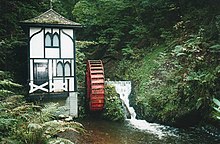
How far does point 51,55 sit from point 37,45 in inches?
29.5

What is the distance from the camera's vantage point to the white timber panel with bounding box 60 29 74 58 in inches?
532

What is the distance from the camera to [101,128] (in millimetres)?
11344

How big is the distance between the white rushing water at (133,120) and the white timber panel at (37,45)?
379 centimetres

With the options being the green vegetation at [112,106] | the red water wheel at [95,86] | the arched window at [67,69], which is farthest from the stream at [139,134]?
the arched window at [67,69]

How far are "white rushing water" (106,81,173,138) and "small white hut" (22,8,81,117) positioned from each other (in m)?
2.45

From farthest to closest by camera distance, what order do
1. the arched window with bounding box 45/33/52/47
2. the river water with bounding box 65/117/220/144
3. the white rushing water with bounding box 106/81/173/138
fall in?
1. the arched window with bounding box 45/33/52/47
2. the white rushing water with bounding box 106/81/173/138
3. the river water with bounding box 65/117/220/144

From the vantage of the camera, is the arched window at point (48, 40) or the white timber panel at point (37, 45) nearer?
the white timber panel at point (37, 45)

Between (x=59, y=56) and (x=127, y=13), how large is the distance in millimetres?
8827

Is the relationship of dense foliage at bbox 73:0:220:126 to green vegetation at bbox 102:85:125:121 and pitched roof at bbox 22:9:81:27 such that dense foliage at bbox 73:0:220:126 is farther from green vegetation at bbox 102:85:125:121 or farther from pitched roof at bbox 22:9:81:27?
pitched roof at bbox 22:9:81:27

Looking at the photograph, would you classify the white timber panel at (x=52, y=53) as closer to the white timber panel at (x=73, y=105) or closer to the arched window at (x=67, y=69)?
the arched window at (x=67, y=69)

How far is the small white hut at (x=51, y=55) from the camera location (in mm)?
12977

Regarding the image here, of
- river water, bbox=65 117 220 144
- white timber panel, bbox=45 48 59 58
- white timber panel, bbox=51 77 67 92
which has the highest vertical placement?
white timber panel, bbox=45 48 59 58

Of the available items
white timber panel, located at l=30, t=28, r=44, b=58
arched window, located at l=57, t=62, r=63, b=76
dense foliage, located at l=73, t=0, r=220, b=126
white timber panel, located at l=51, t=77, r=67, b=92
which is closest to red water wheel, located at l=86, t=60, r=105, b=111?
white timber panel, located at l=51, t=77, r=67, b=92

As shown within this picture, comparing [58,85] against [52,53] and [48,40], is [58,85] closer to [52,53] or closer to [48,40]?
[52,53]
